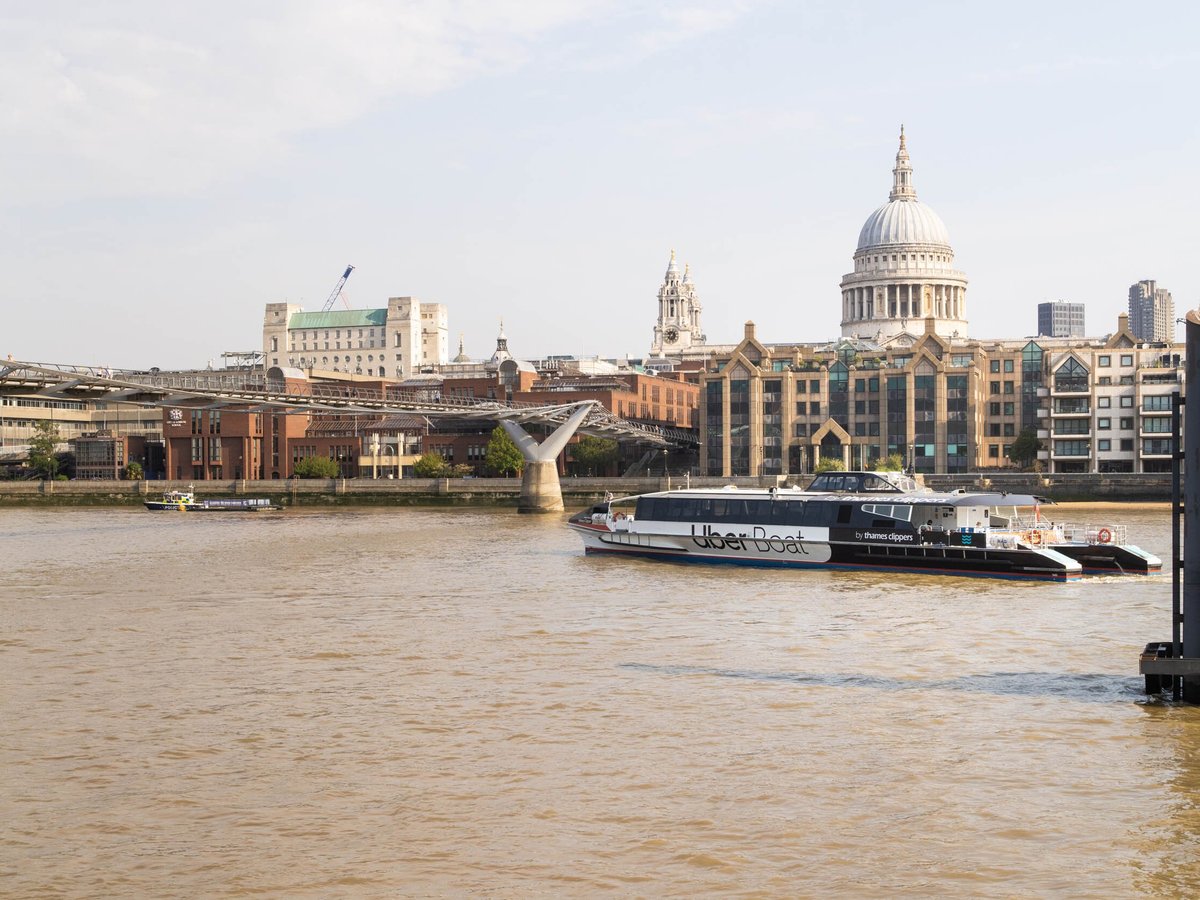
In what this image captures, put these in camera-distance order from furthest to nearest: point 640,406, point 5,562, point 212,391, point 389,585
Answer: point 640,406, point 212,391, point 5,562, point 389,585

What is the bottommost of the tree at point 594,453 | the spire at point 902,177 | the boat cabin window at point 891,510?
the boat cabin window at point 891,510

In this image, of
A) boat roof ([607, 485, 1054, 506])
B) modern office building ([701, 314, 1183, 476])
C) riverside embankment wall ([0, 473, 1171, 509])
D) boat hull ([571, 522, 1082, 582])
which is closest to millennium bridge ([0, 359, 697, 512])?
riverside embankment wall ([0, 473, 1171, 509])

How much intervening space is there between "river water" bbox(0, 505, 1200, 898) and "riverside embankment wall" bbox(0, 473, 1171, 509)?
53.8m

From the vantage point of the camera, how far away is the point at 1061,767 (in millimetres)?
18219

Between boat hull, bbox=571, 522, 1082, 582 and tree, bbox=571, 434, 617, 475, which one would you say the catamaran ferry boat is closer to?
boat hull, bbox=571, 522, 1082, 582

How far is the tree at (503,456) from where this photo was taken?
4486 inches

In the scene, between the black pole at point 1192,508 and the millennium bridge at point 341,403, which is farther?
the millennium bridge at point 341,403

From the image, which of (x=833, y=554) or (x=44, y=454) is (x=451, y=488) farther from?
(x=833, y=554)

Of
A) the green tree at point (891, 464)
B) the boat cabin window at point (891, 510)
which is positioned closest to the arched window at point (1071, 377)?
the green tree at point (891, 464)

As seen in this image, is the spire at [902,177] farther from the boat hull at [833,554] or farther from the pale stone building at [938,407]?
the boat hull at [833,554]

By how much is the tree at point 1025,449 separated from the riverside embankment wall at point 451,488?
6.28 m

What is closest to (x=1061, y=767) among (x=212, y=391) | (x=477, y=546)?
(x=477, y=546)

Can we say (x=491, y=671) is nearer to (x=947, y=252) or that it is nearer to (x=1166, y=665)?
(x=1166, y=665)

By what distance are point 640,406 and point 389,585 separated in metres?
89.5
